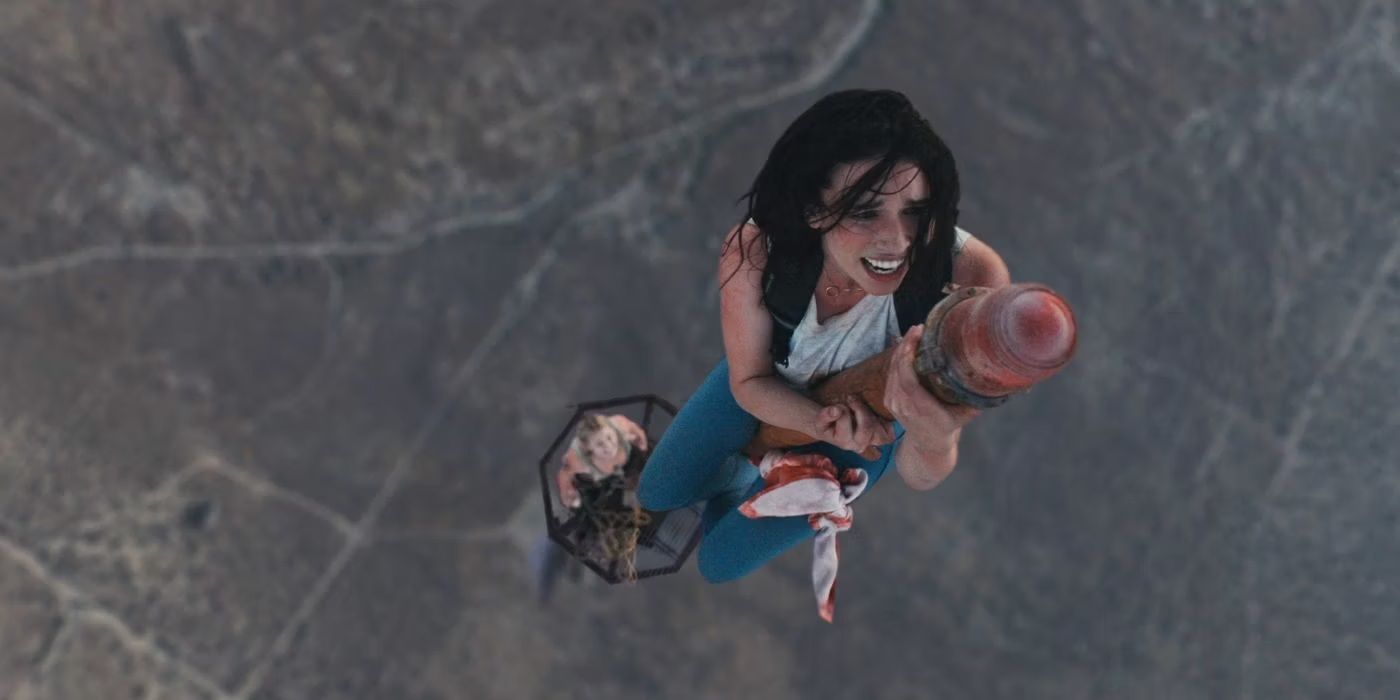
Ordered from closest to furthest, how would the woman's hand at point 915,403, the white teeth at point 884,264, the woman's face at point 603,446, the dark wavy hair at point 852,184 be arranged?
the woman's hand at point 915,403
the dark wavy hair at point 852,184
the white teeth at point 884,264
the woman's face at point 603,446

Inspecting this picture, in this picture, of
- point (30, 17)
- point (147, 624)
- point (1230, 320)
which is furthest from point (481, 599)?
point (1230, 320)

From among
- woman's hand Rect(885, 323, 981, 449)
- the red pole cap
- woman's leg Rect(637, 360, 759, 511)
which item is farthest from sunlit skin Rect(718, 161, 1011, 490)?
woman's leg Rect(637, 360, 759, 511)

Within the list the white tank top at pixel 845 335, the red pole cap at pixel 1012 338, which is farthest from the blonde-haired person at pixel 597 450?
the red pole cap at pixel 1012 338

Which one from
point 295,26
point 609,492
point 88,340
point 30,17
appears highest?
point 295,26

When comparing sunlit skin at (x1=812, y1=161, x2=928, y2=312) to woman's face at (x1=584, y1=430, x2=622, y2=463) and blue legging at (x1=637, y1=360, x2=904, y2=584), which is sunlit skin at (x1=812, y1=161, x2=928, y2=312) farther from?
woman's face at (x1=584, y1=430, x2=622, y2=463)

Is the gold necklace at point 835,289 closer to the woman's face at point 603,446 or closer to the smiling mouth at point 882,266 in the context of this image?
the smiling mouth at point 882,266

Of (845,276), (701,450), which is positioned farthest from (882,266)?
(701,450)

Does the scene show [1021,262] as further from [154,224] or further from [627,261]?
[154,224]
